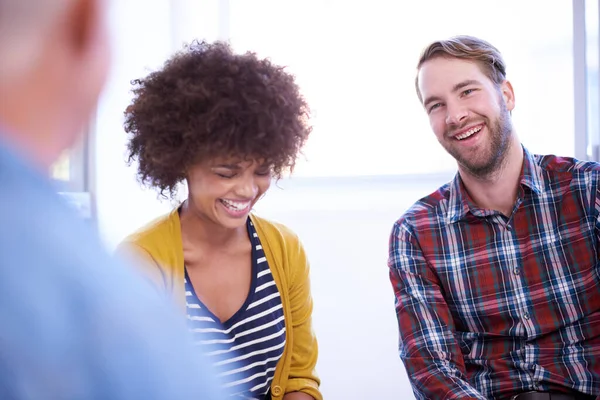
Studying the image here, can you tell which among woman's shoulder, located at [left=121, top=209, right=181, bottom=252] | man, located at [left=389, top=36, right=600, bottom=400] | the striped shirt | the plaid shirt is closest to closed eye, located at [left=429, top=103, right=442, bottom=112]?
man, located at [left=389, top=36, right=600, bottom=400]

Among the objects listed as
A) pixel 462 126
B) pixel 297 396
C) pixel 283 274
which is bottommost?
pixel 297 396

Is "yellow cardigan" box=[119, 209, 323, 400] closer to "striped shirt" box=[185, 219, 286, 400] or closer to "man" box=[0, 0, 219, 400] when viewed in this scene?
"striped shirt" box=[185, 219, 286, 400]

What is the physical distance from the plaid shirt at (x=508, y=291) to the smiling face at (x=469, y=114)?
9 cm

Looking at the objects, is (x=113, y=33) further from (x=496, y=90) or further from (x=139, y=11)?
(x=139, y=11)

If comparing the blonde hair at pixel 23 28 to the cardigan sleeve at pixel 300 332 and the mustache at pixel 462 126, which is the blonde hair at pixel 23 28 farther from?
the mustache at pixel 462 126

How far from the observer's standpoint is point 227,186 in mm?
1202

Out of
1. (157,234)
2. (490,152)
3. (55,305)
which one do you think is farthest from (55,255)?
(490,152)

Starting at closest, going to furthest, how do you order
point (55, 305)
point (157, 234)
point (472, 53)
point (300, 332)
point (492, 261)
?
point (55, 305)
point (157, 234)
point (300, 332)
point (492, 261)
point (472, 53)

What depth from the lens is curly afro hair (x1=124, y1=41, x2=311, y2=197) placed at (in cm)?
115

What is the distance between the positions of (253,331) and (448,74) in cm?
81

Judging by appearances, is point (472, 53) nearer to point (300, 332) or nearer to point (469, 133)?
point (469, 133)

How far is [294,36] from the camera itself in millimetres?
2430

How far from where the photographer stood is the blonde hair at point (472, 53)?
1.64 m

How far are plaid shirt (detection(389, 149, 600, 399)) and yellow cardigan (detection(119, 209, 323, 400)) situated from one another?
0.27 meters
